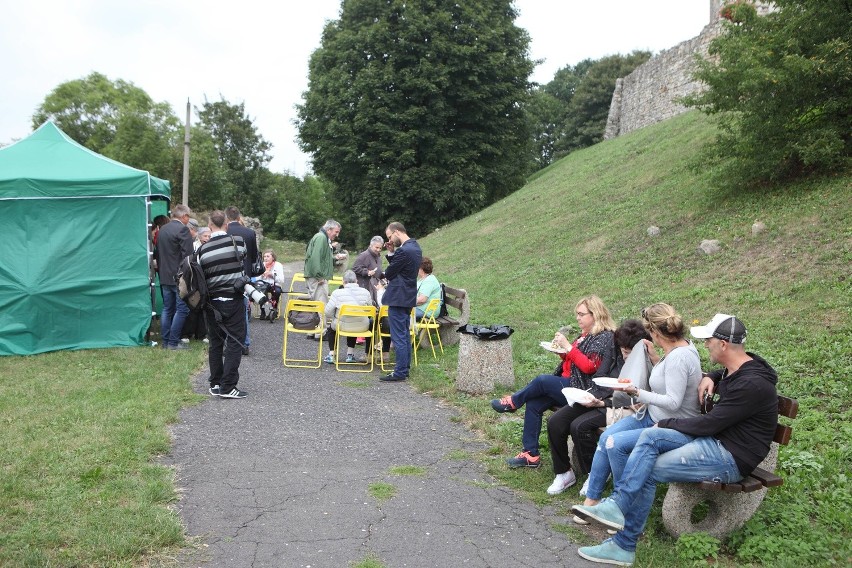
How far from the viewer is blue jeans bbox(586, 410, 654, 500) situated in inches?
160

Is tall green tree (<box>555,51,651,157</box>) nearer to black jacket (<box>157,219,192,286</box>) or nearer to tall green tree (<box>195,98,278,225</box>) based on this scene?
tall green tree (<box>195,98,278,225</box>)

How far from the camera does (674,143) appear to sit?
18750mm

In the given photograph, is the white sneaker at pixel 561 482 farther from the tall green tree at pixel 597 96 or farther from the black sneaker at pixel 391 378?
the tall green tree at pixel 597 96

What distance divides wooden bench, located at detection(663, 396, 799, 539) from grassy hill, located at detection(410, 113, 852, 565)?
0.11 meters

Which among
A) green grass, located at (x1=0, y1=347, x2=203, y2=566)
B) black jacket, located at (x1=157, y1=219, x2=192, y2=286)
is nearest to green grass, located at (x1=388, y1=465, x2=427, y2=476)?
green grass, located at (x1=0, y1=347, x2=203, y2=566)

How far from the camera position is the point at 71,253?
9.18 m

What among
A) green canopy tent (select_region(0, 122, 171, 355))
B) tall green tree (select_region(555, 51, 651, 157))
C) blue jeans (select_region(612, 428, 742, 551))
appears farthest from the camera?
tall green tree (select_region(555, 51, 651, 157))

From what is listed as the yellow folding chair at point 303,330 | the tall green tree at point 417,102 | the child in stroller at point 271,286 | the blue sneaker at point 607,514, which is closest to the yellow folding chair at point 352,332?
the yellow folding chair at point 303,330

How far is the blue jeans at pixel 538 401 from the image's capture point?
5086 mm

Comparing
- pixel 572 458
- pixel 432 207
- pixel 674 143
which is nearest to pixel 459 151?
pixel 432 207

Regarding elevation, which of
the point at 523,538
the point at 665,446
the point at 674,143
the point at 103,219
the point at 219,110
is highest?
the point at 219,110

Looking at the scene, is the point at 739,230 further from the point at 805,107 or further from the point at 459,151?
the point at 459,151

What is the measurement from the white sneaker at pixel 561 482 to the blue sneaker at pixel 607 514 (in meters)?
0.61

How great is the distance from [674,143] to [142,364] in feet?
51.1
